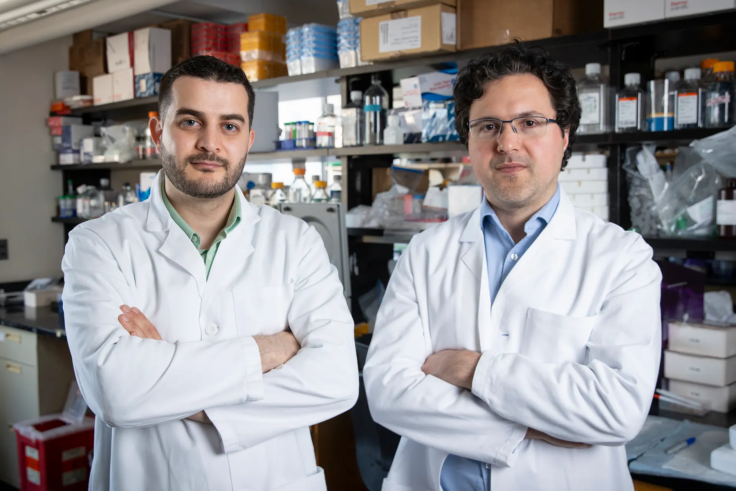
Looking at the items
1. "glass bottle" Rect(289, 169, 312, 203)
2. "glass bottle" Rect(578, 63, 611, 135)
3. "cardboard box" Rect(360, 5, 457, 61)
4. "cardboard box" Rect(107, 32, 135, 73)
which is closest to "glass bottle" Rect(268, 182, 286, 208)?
"glass bottle" Rect(289, 169, 312, 203)

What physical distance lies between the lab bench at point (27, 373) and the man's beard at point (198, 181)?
2.09 m

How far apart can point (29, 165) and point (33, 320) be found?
136 cm

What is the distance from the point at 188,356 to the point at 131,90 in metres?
3.04

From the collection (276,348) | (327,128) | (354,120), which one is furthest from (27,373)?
(276,348)

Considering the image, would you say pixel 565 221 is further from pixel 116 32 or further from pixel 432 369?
pixel 116 32

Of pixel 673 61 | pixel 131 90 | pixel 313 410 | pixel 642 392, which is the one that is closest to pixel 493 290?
pixel 642 392

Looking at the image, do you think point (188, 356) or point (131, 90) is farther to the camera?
point (131, 90)

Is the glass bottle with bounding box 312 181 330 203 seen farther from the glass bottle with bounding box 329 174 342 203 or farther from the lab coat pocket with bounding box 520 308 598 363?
the lab coat pocket with bounding box 520 308 598 363

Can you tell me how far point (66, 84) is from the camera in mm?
4379

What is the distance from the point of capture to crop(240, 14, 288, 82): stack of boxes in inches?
132

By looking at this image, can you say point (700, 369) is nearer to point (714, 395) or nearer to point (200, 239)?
point (714, 395)

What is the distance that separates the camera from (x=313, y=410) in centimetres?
151

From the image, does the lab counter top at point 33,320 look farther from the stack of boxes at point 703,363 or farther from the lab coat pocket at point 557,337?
the stack of boxes at point 703,363

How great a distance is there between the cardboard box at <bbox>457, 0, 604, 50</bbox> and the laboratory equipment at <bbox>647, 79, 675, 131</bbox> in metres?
0.34
